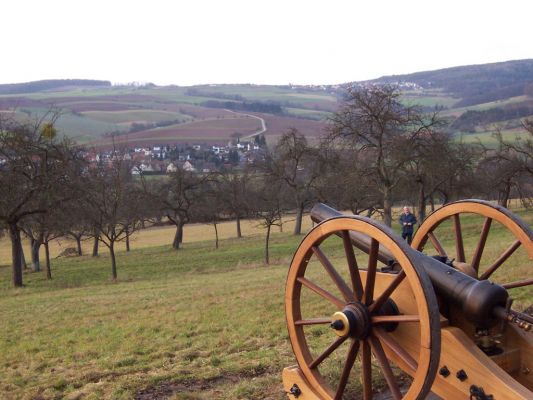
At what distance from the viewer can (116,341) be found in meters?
10.5

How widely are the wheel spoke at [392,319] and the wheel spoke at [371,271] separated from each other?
0.52ft

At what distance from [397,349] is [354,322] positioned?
0.38 meters

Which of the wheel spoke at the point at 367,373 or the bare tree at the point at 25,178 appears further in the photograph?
the bare tree at the point at 25,178

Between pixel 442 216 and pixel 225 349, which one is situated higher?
pixel 442 216

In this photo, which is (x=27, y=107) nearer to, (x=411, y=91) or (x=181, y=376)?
(x=411, y=91)

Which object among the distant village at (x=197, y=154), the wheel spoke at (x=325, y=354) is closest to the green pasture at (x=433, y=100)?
the distant village at (x=197, y=154)

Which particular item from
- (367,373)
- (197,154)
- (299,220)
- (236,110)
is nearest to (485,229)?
(367,373)

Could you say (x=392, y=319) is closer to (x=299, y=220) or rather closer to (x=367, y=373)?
(x=367, y=373)

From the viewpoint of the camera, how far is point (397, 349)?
4566 mm

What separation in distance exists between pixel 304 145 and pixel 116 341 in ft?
120

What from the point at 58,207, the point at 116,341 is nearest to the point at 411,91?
the point at 58,207

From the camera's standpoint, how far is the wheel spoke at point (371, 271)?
4566 mm

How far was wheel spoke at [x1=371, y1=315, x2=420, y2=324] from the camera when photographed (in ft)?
14.0

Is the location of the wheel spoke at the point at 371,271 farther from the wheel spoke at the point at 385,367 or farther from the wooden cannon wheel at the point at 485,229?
the wooden cannon wheel at the point at 485,229
